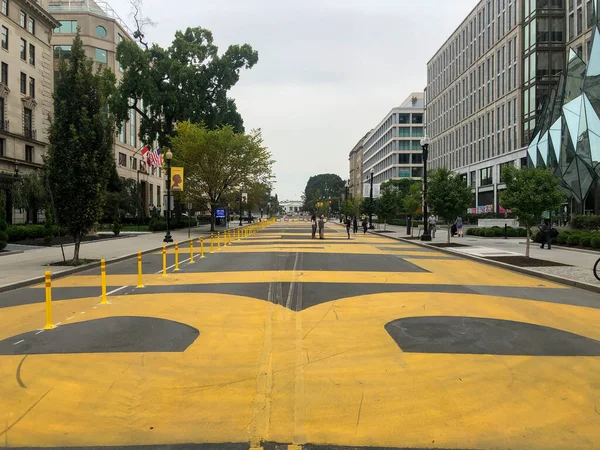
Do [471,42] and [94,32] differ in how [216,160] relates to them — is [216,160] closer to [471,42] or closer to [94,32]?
[94,32]

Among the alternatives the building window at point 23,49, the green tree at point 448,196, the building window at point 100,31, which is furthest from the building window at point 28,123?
the green tree at point 448,196

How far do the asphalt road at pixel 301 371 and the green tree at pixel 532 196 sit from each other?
6937 mm

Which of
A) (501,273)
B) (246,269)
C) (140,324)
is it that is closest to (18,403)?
(140,324)

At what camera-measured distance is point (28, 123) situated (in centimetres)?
4675

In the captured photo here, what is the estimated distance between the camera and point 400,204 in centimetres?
4741

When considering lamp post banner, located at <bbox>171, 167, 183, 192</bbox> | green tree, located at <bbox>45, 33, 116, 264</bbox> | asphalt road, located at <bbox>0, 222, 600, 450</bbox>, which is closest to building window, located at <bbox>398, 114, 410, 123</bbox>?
lamp post banner, located at <bbox>171, 167, 183, 192</bbox>

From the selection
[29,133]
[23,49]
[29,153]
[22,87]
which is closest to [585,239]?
[29,153]

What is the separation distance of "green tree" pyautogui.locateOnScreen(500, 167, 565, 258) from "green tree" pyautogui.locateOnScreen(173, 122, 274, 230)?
29.6 metres

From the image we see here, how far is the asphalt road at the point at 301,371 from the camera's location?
4.16m

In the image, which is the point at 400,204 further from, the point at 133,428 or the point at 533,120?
the point at 133,428

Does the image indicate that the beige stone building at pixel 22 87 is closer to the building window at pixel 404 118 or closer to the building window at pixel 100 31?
the building window at pixel 100 31

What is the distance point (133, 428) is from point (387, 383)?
2598 millimetres

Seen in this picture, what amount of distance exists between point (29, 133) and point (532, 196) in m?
45.3

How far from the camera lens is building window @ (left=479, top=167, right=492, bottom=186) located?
63156 mm
